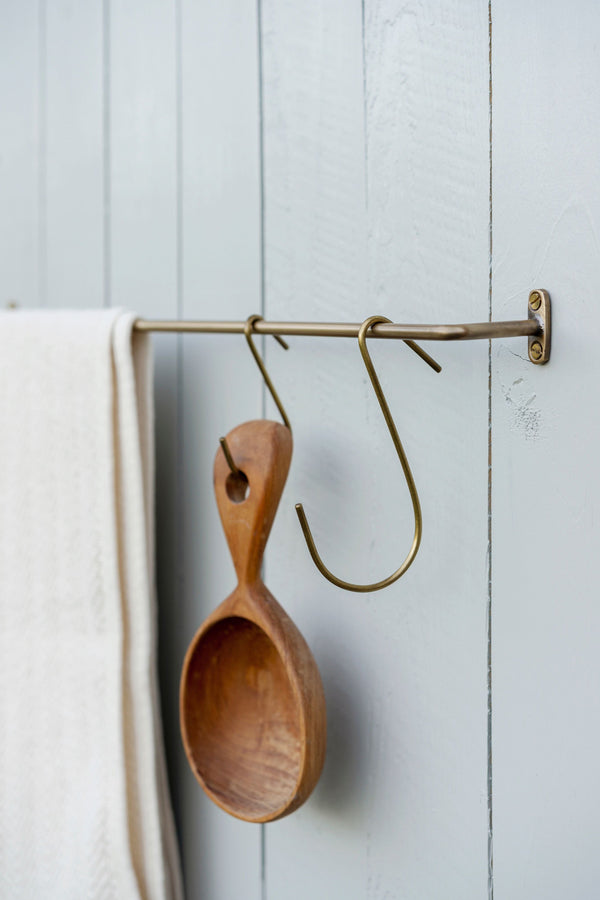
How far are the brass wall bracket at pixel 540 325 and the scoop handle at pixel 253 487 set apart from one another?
0.15 metres

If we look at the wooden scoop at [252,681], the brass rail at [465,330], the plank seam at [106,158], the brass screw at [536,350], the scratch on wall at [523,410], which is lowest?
the wooden scoop at [252,681]

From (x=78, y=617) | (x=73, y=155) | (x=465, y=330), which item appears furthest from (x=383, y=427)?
(x=73, y=155)

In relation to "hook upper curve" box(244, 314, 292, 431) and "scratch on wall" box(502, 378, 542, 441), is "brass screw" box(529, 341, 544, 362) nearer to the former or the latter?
"scratch on wall" box(502, 378, 542, 441)

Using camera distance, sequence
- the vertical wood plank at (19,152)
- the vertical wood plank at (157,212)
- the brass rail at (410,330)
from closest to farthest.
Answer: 1. the brass rail at (410,330)
2. the vertical wood plank at (157,212)
3. the vertical wood plank at (19,152)

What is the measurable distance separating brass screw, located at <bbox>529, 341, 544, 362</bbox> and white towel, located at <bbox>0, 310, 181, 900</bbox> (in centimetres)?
27

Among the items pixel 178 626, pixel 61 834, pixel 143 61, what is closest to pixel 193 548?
pixel 178 626

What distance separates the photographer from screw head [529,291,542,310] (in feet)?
1.47

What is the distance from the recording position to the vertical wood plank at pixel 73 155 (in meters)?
0.72

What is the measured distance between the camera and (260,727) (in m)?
0.54

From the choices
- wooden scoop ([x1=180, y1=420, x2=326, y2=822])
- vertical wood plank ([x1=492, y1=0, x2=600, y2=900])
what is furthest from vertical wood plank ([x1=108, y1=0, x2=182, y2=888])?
vertical wood plank ([x1=492, y1=0, x2=600, y2=900])

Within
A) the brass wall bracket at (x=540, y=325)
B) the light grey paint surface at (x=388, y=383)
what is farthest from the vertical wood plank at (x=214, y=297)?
the brass wall bracket at (x=540, y=325)

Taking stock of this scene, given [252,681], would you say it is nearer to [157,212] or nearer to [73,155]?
[157,212]

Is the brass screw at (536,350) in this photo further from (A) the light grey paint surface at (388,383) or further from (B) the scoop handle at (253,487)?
(B) the scoop handle at (253,487)

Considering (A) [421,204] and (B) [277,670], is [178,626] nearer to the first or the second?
(B) [277,670]
